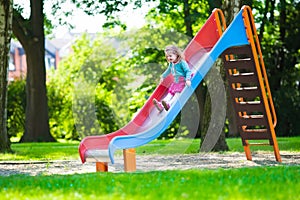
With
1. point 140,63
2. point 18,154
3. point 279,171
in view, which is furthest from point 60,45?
point 279,171

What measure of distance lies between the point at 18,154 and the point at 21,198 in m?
7.85

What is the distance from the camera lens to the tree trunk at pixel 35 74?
69.6 ft

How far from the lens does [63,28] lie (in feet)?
79.0

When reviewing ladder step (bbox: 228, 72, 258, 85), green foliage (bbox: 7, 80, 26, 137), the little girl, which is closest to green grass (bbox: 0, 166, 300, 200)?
the little girl

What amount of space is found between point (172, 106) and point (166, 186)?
2.84 m

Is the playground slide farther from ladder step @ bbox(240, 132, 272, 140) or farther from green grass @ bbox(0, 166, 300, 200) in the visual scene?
ladder step @ bbox(240, 132, 272, 140)

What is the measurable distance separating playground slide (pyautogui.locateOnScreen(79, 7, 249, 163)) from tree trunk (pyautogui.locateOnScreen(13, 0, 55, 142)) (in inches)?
441

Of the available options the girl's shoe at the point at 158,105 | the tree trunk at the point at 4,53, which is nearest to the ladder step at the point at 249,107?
the girl's shoe at the point at 158,105

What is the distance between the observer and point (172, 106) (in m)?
9.24

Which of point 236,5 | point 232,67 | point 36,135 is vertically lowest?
point 36,135

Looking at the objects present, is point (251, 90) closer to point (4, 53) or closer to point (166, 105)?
point (166, 105)

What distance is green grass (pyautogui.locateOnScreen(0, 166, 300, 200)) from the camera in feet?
19.7

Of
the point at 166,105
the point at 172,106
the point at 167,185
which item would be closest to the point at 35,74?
the point at 166,105

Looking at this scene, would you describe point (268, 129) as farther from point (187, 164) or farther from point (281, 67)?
point (281, 67)
